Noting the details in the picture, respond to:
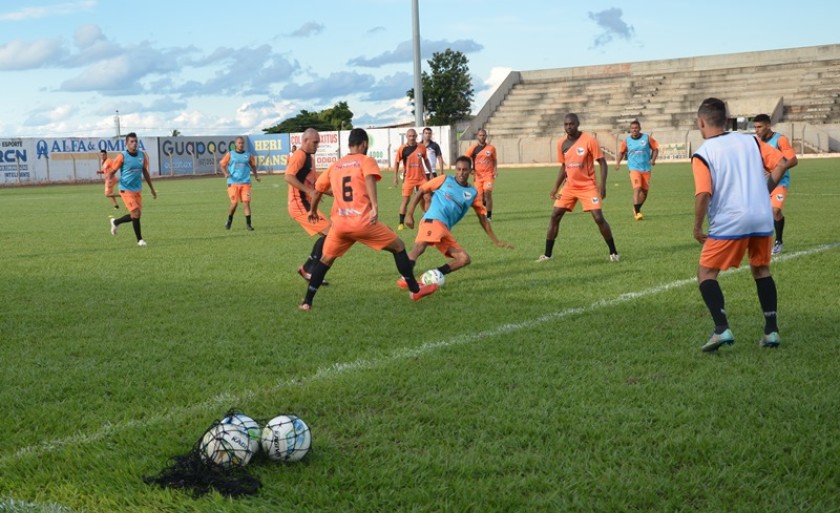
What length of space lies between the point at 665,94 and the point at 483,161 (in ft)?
148

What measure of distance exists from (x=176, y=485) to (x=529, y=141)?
53.8 m

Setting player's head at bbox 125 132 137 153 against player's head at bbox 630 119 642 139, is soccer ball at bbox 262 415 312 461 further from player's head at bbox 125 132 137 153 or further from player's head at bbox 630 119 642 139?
player's head at bbox 630 119 642 139

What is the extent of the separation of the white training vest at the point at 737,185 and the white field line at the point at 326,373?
1882 millimetres

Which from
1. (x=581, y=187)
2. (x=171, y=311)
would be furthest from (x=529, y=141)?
(x=171, y=311)

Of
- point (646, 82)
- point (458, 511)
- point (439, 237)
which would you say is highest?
point (646, 82)

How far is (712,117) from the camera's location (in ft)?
20.9

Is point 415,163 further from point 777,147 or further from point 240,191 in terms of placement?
point 777,147

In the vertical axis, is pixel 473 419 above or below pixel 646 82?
below

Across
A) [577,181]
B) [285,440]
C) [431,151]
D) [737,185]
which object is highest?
[431,151]

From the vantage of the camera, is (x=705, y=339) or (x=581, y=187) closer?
(x=705, y=339)

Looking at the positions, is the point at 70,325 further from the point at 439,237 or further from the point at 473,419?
the point at 473,419

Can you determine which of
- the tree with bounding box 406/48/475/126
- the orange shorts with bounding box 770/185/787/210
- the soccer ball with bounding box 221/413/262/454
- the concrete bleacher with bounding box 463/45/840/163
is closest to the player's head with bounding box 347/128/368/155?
the soccer ball with bounding box 221/413/262/454

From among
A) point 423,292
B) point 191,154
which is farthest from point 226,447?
point 191,154

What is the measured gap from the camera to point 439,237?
9.70 metres
